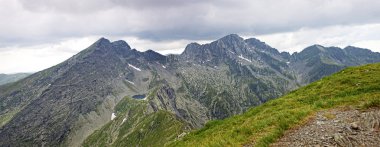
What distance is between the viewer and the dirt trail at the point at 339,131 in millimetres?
15523

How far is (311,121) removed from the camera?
20438mm

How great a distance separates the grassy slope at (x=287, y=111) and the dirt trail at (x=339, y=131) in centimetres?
103

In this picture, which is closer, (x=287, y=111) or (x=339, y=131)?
(x=339, y=131)

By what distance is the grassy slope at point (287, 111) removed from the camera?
20.8m

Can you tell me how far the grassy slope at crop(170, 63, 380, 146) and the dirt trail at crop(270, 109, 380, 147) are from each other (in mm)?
1030

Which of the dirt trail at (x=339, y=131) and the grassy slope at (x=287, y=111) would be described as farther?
the grassy slope at (x=287, y=111)

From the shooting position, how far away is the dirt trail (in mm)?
15523

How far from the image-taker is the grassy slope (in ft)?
68.2

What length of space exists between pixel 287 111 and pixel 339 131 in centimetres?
835

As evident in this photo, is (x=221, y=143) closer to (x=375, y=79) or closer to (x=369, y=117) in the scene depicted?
(x=369, y=117)

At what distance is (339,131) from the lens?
1698cm

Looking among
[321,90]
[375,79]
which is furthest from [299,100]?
[375,79]

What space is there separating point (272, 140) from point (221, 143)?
3.78m

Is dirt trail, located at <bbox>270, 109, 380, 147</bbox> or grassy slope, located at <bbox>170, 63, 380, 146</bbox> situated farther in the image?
grassy slope, located at <bbox>170, 63, 380, 146</bbox>
